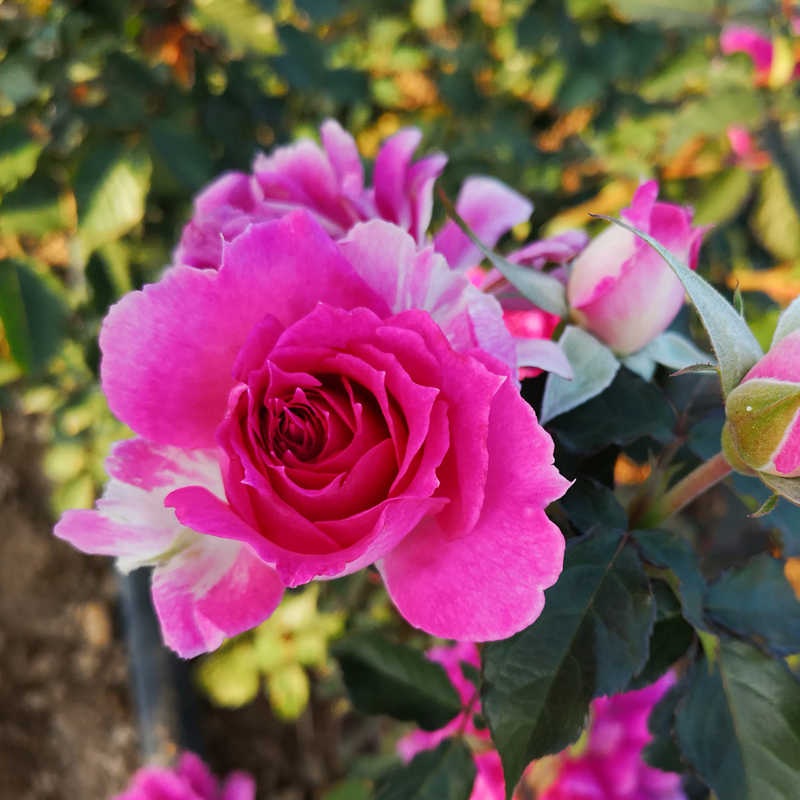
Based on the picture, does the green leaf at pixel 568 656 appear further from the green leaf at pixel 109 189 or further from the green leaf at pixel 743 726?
the green leaf at pixel 109 189

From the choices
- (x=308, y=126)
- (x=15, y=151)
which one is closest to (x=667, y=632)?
(x=15, y=151)

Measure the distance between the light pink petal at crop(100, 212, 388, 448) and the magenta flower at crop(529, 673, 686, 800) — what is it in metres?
0.48

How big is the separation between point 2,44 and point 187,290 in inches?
A: 26.0

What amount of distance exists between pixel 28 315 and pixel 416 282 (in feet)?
2.08

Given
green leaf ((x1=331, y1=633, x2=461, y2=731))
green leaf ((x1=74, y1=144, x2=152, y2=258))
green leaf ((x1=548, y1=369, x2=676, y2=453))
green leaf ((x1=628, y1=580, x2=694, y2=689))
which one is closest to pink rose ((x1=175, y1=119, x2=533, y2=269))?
green leaf ((x1=548, y1=369, x2=676, y2=453))

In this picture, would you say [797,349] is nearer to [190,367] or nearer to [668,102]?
[190,367]

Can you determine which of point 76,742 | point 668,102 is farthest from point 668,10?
point 76,742

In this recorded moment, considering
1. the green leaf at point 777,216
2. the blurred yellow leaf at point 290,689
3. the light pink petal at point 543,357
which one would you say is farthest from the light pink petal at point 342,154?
the blurred yellow leaf at point 290,689

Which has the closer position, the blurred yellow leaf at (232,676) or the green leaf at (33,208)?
the green leaf at (33,208)

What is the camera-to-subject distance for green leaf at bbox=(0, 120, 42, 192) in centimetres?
67

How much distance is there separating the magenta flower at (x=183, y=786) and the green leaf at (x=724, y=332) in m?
0.76

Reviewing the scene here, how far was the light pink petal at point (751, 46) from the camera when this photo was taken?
86cm

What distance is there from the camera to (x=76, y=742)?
136 centimetres

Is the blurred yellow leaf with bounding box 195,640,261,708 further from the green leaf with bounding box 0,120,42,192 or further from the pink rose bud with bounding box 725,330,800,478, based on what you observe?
the pink rose bud with bounding box 725,330,800,478
